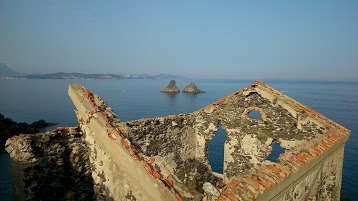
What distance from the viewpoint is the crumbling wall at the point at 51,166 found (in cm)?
653

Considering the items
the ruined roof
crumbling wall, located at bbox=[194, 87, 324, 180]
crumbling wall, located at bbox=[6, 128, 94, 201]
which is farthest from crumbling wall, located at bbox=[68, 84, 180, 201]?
crumbling wall, located at bbox=[194, 87, 324, 180]

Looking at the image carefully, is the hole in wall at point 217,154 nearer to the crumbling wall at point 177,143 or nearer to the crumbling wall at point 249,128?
the crumbling wall at point 177,143

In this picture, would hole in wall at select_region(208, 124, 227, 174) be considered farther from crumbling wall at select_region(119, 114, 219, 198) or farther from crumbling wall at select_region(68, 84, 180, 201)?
crumbling wall at select_region(68, 84, 180, 201)

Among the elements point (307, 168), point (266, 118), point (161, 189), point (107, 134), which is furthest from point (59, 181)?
point (266, 118)

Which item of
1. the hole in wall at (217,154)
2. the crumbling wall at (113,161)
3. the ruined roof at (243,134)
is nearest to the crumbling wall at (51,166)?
the crumbling wall at (113,161)

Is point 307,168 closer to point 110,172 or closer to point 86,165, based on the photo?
point 110,172

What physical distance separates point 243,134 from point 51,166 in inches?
352

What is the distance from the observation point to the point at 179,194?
4434 millimetres

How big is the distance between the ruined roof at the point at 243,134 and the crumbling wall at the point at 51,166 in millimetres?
1771

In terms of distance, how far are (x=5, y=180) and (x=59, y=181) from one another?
964 inches

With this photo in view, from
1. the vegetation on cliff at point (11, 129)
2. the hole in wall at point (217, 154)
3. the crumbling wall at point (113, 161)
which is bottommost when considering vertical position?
the vegetation on cliff at point (11, 129)

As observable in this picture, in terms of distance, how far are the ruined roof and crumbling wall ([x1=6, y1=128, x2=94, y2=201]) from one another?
5.81ft

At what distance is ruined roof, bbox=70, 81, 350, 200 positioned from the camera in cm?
695

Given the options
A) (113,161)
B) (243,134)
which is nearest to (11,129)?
(243,134)
